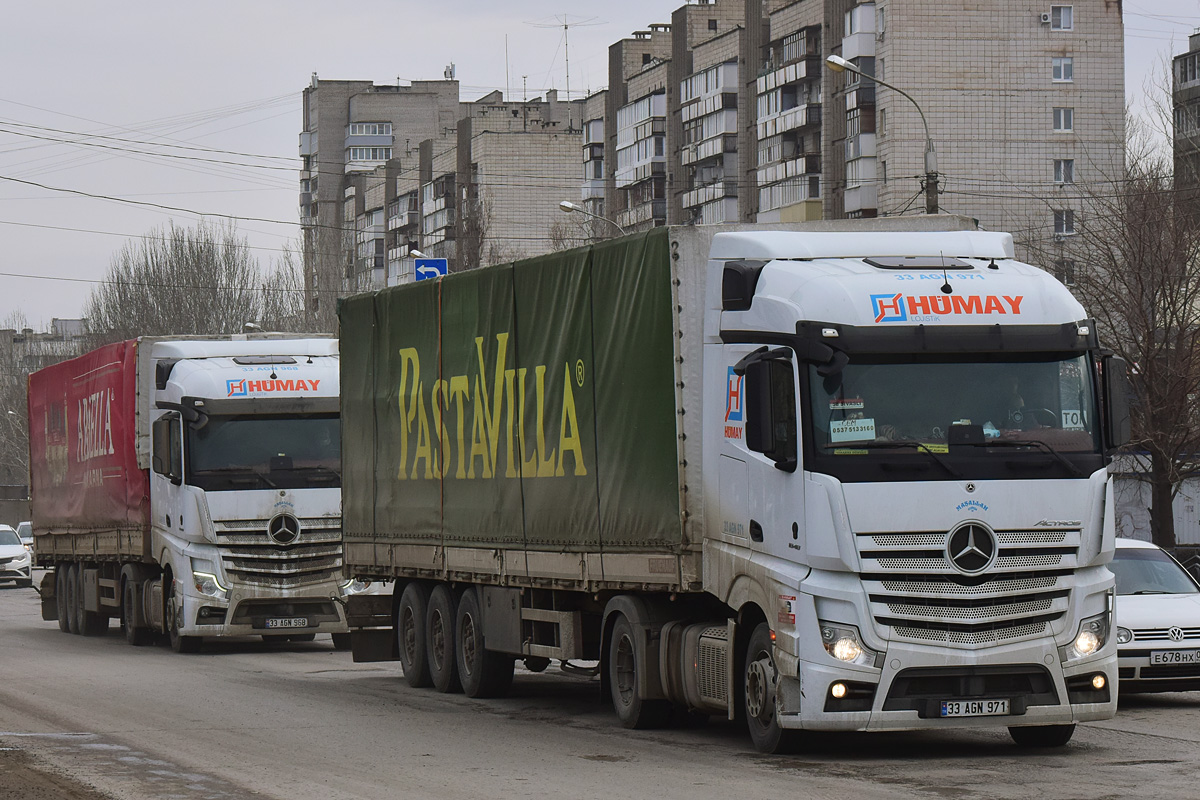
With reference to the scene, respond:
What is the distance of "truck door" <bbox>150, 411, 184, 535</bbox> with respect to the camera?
2280 cm

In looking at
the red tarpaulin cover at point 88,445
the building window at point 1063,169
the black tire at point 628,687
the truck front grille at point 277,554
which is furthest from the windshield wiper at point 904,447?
the building window at point 1063,169

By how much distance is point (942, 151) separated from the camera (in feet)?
188

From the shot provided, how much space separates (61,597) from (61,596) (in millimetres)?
21

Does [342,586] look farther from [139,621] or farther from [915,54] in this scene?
[915,54]

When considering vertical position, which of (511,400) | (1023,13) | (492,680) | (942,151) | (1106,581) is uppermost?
(1023,13)

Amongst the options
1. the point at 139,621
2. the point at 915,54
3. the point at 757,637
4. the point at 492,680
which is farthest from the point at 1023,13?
the point at 757,637

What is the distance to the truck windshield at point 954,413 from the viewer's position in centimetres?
1119

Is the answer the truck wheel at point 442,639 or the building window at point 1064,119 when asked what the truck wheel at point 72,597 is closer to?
the truck wheel at point 442,639

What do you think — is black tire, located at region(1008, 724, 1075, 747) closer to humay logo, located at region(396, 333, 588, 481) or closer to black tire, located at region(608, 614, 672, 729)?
black tire, located at region(608, 614, 672, 729)

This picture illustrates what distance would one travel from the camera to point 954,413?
37.0 ft

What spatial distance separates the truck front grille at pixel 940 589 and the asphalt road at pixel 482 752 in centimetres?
80

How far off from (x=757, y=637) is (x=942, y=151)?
155ft

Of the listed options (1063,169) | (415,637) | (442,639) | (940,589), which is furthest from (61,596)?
(1063,169)

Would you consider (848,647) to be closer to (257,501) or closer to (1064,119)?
(257,501)
